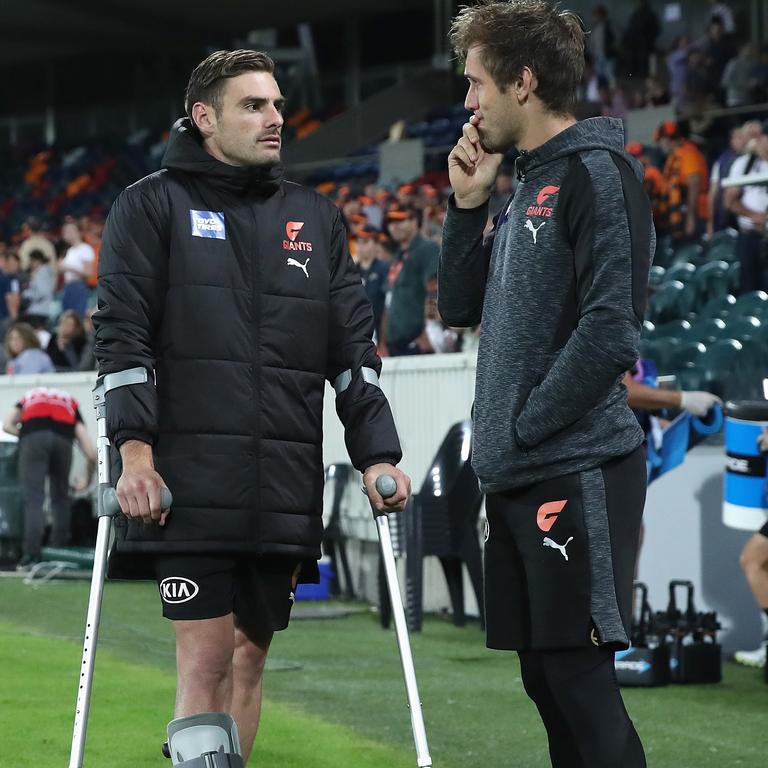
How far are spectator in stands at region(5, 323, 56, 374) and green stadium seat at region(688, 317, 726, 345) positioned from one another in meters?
7.39

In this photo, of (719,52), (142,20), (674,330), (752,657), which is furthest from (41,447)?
(142,20)

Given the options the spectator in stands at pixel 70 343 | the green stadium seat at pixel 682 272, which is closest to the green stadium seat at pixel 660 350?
the green stadium seat at pixel 682 272

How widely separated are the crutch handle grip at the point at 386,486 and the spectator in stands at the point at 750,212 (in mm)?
8317

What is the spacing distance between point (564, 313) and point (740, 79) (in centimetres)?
1572

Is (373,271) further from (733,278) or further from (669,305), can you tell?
(733,278)

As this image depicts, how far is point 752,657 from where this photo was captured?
768 centimetres

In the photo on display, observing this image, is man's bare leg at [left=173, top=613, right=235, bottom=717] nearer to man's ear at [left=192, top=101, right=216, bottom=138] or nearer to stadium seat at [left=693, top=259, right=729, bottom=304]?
man's ear at [left=192, top=101, right=216, bottom=138]

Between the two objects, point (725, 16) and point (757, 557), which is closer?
point (757, 557)

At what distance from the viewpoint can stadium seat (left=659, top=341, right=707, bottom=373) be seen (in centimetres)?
994

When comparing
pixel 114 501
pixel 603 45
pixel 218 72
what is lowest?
pixel 114 501

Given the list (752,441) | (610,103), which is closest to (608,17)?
(610,103)

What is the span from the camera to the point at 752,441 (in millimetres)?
7215

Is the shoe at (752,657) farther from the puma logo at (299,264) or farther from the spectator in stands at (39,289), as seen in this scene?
the spectator in stands at (39,289)

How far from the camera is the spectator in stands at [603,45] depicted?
842 inches
